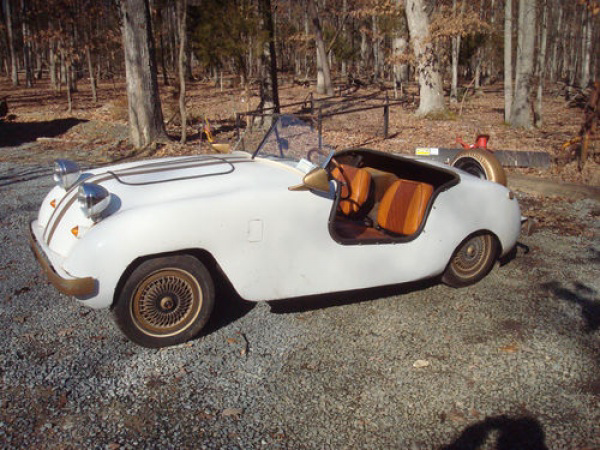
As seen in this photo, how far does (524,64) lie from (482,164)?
30.3 ft

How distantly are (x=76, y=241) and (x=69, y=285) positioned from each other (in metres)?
0.39

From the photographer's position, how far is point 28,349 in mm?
3543

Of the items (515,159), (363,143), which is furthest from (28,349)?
(363,143)

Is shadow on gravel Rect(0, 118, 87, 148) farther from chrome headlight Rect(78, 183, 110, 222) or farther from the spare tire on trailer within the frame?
the spare tire on trailer

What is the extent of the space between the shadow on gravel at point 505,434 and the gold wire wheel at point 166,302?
Result: 184cm

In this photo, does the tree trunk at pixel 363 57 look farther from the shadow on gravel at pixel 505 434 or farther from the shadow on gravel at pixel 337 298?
the shadow on gravel at pixel 505 434

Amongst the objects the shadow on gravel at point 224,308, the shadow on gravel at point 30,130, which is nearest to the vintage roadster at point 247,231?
the shadow on gravel at point 224,308

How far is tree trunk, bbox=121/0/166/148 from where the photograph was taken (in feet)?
39.5

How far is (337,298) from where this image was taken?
4.40 meters

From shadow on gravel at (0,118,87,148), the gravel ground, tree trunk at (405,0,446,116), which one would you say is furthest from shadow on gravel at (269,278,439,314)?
shadow on gravel at (0,118,87,148)

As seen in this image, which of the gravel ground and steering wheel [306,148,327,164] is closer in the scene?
the gravel ground

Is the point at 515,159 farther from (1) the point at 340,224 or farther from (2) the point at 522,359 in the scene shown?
(2) the point at 522,359

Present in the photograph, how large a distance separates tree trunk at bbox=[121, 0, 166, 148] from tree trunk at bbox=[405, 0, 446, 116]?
7932 millimetres

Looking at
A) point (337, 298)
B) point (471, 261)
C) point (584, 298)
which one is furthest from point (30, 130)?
point (584, 298)
